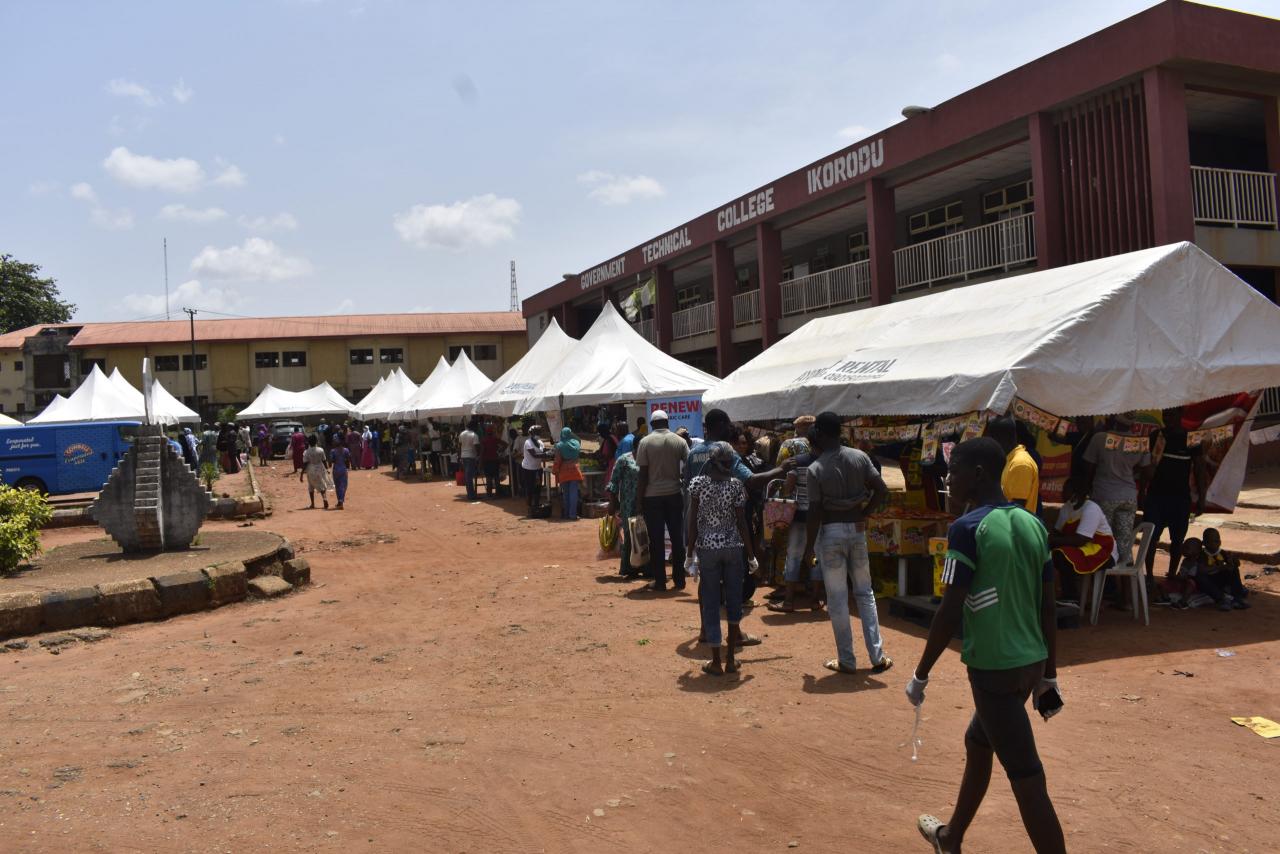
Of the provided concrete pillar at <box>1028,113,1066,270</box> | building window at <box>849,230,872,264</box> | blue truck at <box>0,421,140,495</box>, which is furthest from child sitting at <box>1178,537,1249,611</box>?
blue truck at <box>0,421,140,495</box>

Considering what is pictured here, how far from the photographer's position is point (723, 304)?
26.6 m

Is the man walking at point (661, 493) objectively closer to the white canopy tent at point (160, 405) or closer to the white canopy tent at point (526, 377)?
the white canopy tent at point (526, 377)

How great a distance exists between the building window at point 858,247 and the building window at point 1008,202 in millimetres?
4147

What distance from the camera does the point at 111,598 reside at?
888 cm

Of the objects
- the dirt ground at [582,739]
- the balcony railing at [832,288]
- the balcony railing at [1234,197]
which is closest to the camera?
the dirt ground at [582,739]

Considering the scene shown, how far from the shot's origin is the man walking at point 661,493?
8.79 metres

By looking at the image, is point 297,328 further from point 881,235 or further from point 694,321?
point 881,235

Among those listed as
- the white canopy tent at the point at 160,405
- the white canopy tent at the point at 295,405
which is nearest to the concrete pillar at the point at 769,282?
the white canopy tent at the point at 160,405

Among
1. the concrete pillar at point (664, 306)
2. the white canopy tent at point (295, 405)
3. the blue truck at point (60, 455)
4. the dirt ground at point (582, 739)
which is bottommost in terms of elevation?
the dirt ground at point (582, 739)

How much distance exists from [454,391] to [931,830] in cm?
2419

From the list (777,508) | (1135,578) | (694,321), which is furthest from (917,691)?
(694,321)

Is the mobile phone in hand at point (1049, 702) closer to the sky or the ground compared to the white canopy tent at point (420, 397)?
closer to the ground

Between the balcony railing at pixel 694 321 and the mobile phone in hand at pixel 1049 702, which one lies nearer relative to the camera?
the mobile phone in hand at pixel 1049 702

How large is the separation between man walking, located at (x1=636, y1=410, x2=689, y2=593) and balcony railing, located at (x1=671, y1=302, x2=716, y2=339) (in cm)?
1836
